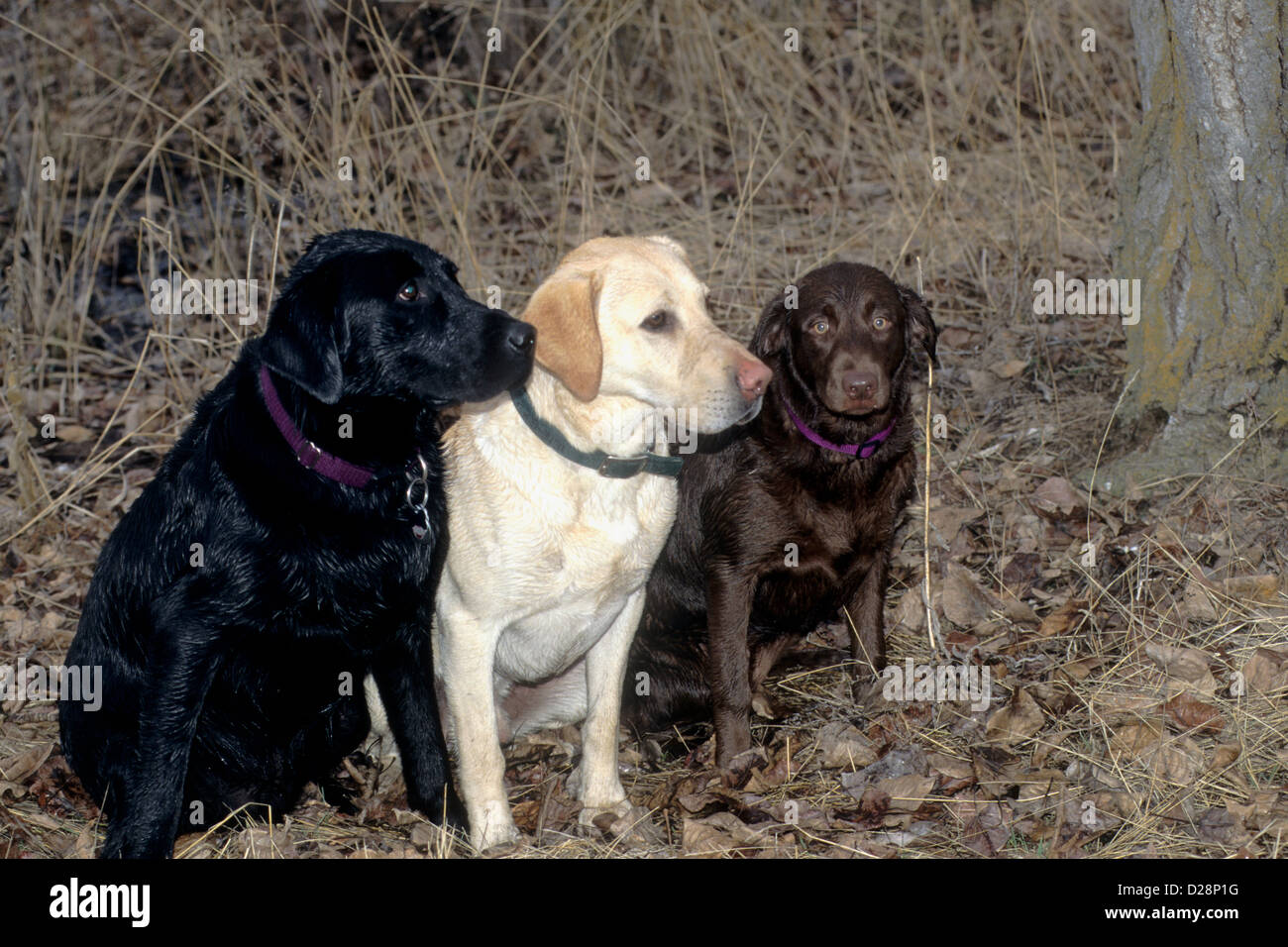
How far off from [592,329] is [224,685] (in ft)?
4.68

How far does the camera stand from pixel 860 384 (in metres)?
4.04

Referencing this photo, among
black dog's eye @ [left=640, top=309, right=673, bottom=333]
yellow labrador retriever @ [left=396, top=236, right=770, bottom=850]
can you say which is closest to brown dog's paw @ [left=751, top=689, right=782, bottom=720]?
yellow labrador retriever @ [left=396, top=236, right=770, bottom=850]

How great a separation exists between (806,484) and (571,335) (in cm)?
108

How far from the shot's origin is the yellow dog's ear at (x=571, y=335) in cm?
359

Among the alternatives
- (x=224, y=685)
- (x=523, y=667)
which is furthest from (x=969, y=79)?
(x=224, y=685)

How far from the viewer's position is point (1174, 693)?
4.04 meters

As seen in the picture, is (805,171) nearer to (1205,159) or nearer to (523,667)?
(1205,159)

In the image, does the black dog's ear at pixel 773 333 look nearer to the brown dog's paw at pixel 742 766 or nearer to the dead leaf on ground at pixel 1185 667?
the brown dog's paw at pixel 742 766

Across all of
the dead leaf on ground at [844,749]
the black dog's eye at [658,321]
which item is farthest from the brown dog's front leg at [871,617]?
the black dog's eye at [658,321]

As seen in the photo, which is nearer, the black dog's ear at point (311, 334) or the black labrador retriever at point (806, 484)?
the black dog's ear at point (311, 334)

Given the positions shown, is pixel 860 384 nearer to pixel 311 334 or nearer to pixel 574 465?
pixel 574 465

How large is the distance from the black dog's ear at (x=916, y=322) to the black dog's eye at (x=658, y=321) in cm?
103

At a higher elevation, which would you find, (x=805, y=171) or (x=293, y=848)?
(x=805, y=171)

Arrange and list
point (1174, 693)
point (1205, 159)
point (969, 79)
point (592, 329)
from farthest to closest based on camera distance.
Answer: point (969, 79)
point (1205, 159)
point (1174, 693)
point (592, 329)
